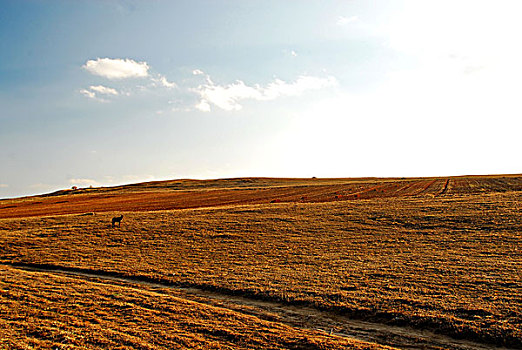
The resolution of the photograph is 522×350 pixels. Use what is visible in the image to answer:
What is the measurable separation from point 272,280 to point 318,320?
13.8ft

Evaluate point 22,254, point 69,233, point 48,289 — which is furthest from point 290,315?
point 69,233

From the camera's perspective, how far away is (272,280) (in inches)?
604

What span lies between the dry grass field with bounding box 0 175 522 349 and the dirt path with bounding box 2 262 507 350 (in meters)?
0.07

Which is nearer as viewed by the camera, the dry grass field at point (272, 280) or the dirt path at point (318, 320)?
the dirt path at point (318, 320)

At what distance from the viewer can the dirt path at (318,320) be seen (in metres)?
9.70

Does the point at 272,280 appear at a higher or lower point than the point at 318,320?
higher

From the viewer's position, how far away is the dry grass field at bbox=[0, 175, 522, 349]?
995 cm

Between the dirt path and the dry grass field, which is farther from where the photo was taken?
the dry grass field

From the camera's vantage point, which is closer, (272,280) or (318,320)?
(318,320)

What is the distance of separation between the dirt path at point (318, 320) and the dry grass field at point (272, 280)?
0.07 metres

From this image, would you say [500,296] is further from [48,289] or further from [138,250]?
[138,250]

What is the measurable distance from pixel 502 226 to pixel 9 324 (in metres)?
26.2

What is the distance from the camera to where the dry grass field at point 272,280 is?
995cm

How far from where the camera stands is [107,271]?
17.8m
